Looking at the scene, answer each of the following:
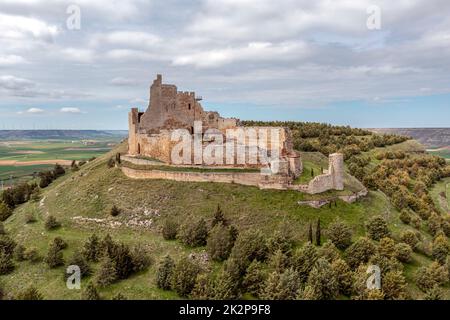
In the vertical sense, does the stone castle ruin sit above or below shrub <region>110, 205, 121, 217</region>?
above

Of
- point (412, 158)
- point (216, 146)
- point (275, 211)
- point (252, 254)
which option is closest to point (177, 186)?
point (216, 146)

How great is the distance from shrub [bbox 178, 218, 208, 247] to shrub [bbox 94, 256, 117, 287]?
6.98 metres

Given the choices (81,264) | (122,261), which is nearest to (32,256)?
(81,264)

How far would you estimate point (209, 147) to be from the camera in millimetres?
47219

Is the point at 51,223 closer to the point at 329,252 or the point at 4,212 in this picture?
the point at 4,212

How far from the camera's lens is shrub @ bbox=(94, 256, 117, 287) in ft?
108

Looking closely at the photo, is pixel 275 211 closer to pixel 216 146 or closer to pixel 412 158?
pixel 216 146

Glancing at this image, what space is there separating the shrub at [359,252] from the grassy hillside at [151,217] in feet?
13.8

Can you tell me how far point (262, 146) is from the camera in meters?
54.4

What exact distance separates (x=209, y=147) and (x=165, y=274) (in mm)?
18575

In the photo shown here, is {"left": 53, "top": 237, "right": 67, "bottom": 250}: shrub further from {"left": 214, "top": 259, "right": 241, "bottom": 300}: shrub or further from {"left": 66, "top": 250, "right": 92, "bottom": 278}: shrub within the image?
{"left": 214, "top": 259, "right": 241, "bottom": 300}: shrub

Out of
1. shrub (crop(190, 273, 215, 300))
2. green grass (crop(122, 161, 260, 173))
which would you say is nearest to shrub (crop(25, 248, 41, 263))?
green grass (crop(122, 161, 260, 173))

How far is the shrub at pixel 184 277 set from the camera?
A: 31031 millimetres

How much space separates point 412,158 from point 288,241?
6282 cm
